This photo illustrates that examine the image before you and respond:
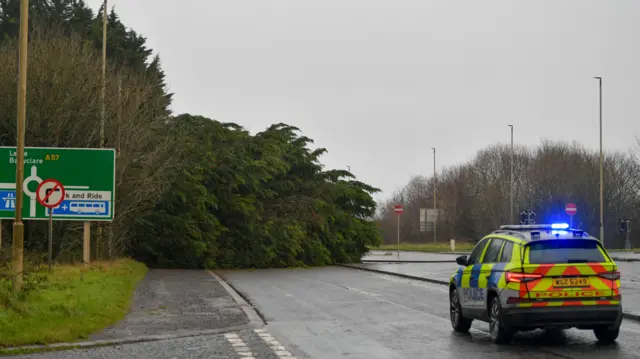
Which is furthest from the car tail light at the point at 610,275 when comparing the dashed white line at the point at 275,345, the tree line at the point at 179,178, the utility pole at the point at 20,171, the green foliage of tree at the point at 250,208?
the green foliage of tree at the point at 250,208

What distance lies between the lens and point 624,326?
50.8 feet

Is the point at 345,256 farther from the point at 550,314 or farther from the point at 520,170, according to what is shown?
the point at 520,170

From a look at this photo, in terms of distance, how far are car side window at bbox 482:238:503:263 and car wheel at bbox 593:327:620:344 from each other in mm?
1760

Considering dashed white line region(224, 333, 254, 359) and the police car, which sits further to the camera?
the police car

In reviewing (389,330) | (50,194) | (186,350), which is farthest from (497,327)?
(50,194)

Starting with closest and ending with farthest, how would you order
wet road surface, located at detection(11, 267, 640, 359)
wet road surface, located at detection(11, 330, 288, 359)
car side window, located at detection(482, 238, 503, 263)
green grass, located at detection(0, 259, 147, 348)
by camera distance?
wet road surface, located at detection(11, 330, 288, 359)
wet road surface, located at detection(11, 267, 640, 359)
green grass, located at detection(0, 259, 147, 348)
car side window, located at detection(482, 238, 503, 263)

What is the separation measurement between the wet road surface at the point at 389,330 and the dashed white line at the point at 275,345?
175 millimetres

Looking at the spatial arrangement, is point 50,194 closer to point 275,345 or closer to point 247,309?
point 247,309

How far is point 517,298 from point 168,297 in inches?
491

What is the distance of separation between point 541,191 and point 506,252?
274 ft

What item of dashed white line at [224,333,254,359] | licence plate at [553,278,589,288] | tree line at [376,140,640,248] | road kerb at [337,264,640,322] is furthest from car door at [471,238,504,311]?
tree line at [376,140,640,248]

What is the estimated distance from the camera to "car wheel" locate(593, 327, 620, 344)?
12.9 metres

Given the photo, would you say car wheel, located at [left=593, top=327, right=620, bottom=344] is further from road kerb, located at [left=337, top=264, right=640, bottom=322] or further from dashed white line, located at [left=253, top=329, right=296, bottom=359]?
dashed white line, located at [left=253, top=329, right=296, bottom=359]

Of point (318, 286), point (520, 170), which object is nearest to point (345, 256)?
point (318, 286)
